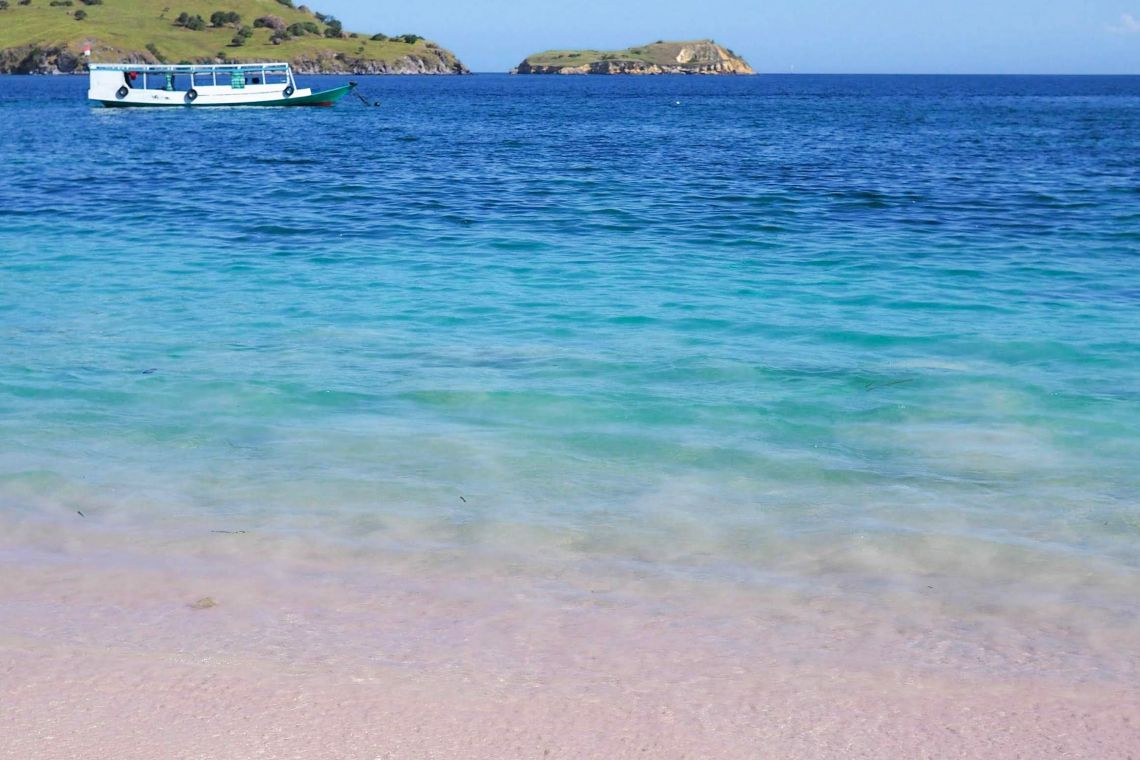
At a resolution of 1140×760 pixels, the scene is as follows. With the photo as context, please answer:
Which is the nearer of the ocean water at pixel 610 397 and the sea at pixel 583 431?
the sea at pixel 583 431

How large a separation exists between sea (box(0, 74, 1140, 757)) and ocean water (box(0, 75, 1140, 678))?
0.04 meters

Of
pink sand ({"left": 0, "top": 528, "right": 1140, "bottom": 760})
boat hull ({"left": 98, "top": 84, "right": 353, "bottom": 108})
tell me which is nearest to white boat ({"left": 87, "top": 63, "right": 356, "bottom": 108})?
boat hull ({"left": 98, "top": 84, "right": 353, "bottom": 108})

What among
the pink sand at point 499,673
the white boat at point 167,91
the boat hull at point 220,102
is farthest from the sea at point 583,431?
the boat hull at point 220,102

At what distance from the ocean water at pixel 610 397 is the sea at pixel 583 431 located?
0.14 feet

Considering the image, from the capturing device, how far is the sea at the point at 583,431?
19.5 ft

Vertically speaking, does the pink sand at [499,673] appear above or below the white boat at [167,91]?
below

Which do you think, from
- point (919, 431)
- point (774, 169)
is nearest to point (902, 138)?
point (774, 169)

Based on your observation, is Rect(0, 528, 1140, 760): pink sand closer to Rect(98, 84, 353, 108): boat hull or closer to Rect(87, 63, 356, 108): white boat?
Rect(98, 84, 353, 108): boat hull

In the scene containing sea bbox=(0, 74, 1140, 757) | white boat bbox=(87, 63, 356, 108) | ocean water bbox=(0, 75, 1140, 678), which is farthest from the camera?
white boat bbox=(87, 63, 356, 108)

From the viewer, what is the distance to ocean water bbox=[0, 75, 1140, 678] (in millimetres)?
6730

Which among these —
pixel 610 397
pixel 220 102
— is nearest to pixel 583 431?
pixel 610 397

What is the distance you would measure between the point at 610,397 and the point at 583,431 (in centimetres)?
112

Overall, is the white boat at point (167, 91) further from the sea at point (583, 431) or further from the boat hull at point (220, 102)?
the sea at point (583, 431)

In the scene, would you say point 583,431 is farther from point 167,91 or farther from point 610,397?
point 167,91
